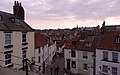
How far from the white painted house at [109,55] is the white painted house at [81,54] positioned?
2.84m

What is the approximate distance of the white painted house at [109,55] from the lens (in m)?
25.2

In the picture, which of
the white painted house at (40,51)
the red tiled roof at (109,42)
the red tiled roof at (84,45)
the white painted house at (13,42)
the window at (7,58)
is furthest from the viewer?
the white painted house at (40,51)

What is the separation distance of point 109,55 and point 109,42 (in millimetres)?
2476

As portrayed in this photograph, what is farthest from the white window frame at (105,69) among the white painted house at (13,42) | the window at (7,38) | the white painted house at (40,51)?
the window at (7,38)

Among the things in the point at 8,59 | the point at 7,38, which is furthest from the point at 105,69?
the point at 7,38

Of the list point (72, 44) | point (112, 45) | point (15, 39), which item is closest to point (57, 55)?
point (72, 44)

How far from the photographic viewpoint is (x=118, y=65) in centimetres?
2488

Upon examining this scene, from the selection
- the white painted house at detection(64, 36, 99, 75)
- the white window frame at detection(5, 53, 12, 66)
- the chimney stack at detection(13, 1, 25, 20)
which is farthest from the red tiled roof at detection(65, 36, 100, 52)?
the white window frame at detection(5, 53, 12, 66)

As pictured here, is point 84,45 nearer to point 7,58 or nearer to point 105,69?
point 105,69

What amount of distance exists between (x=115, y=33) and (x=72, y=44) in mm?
9464

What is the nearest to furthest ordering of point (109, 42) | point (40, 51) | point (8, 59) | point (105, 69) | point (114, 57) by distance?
point (8, 59) < point (114, 57) < point (105, 69) < point (109, 42) < point (40, 51)

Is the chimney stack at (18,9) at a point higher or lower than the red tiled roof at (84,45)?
higher

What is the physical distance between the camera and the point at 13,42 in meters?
20.3

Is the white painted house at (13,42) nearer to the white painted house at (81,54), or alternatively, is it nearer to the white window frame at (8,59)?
the white window frame at (8,59)
